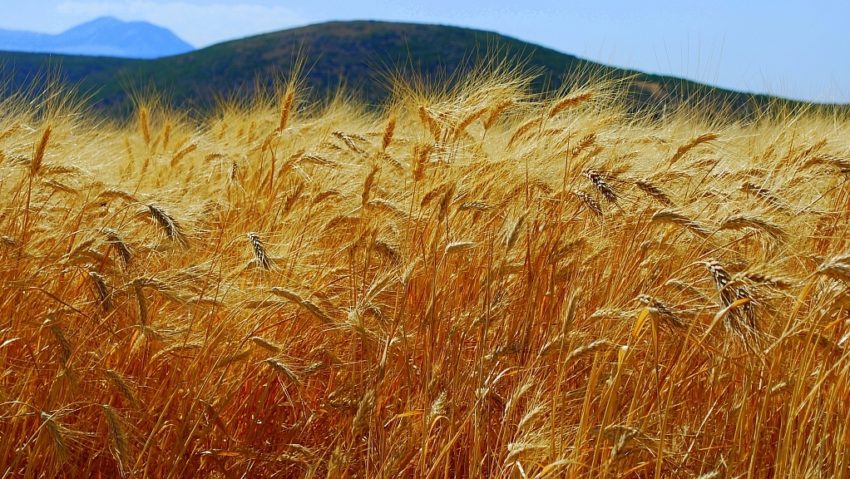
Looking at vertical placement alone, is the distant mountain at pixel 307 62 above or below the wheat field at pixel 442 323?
below

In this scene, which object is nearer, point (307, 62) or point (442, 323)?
point (442, 323)

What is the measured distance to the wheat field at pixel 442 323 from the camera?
1.85 meters

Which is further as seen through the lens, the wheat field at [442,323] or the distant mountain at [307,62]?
the distant mountain at [307,62]

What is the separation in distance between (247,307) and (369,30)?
60.7 m

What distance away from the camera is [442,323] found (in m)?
2.38

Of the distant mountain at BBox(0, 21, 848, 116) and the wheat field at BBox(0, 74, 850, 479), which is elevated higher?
the wheat field at BBox(0, 74, 850, 479)

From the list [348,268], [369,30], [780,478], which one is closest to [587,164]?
[348,268]

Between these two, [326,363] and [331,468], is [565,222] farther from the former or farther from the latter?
[331,468]

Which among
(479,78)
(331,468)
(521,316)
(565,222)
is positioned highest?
(479,78)

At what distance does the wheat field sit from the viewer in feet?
6.08

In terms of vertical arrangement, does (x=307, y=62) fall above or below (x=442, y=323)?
below

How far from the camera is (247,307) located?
2205mm

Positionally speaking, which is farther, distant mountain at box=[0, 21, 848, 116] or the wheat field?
distant mountain at box=[0, 21, 848, 116]

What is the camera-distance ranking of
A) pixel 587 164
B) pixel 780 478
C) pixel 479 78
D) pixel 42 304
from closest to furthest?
pixel 780 478 → pixel 42 304 → pixel 587 164 → pixel 479 78
